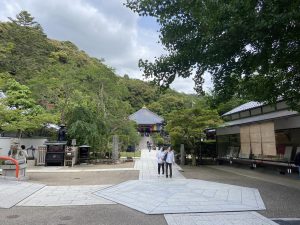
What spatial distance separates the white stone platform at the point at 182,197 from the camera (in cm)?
→ 790

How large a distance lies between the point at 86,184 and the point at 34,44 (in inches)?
1391

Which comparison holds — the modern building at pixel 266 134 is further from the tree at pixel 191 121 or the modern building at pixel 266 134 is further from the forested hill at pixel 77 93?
the forested hill at pixel 77 93

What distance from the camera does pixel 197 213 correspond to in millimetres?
7379

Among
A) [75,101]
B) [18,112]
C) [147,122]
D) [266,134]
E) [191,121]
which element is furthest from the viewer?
[147,122]

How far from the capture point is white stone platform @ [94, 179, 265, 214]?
25.9 feet

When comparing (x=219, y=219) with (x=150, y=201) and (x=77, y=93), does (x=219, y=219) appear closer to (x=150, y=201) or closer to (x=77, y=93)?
(x=150, y=201)

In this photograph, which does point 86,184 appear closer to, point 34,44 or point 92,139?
point 92,139

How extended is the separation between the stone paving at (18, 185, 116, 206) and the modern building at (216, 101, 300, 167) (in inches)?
354

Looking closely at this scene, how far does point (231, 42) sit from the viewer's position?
26.9 feet

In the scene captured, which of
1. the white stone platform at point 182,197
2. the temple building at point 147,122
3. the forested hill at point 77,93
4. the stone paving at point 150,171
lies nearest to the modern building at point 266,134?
the stone paving at point 150,171

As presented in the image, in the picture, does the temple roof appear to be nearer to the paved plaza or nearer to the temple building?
the temple building

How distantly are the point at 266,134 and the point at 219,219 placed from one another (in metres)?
10.4

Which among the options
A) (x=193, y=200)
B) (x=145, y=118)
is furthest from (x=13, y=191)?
(x=145, y=118)

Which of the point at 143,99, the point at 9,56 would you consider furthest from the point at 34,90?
the point at 143,99
